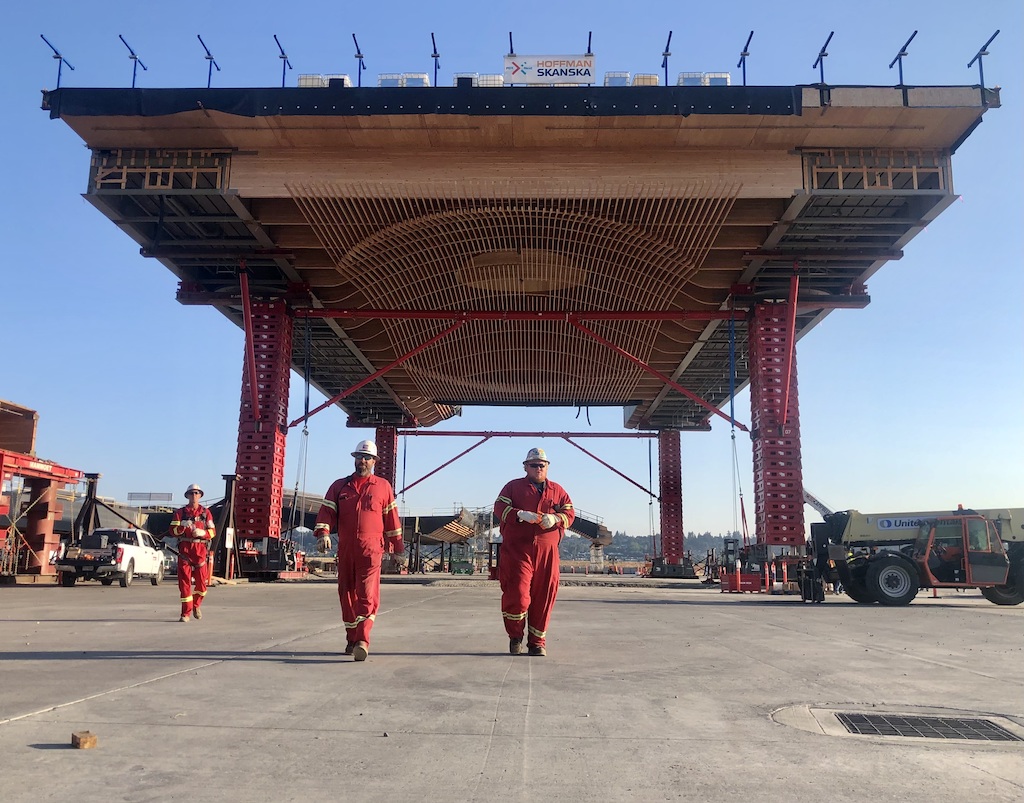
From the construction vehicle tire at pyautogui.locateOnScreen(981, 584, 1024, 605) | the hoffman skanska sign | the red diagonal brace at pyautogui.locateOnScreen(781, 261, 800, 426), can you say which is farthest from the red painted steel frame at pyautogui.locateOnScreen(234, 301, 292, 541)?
the construction vehicle tire at pyautogui.locateOnScreen(981, 584, 1024, 605)

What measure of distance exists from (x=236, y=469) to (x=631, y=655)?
23.0 metres

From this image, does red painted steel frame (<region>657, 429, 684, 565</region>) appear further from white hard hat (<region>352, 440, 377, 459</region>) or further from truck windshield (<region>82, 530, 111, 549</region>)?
white hard hat (<region>352, 440, 377, 459</region>)

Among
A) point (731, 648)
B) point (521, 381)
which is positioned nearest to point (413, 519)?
point (521, 381)

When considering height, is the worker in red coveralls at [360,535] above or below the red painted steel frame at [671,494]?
below

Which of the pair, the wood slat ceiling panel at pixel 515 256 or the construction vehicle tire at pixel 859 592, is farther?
the wood slat ceiling panel at pixel 515 256

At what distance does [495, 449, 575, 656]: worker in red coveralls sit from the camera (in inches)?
291

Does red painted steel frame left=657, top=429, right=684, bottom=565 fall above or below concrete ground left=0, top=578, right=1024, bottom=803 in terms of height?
above

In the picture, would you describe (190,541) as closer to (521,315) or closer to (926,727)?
(926,727)

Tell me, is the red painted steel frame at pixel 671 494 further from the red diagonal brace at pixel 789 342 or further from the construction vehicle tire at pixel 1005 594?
the construction vehicle tire at pixel 1005 594

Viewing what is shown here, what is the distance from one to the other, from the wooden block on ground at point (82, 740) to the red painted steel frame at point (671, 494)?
51.9m

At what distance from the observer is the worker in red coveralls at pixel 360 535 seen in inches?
278

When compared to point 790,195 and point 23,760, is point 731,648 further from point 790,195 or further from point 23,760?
point 790,195

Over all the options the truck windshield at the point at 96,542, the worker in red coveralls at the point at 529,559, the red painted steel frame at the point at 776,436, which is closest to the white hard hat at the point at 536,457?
the worker in red coveralls at the point at 529,559

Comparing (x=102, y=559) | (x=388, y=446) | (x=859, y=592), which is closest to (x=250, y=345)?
(x=102, y=559)
